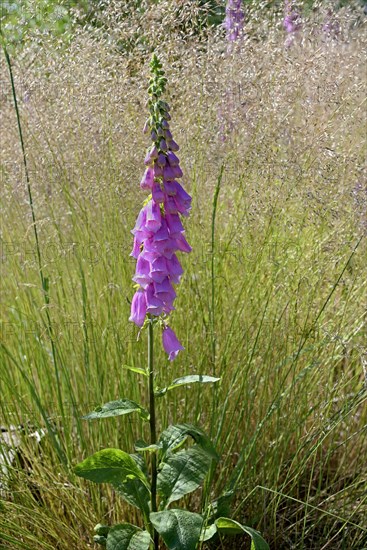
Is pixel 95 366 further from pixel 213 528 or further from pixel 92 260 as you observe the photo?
pixel 213 528

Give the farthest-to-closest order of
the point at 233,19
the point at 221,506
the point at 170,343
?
1. the point at 233,19
2. the point at 221,506
3. the point at 170,343

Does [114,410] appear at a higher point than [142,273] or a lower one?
lower

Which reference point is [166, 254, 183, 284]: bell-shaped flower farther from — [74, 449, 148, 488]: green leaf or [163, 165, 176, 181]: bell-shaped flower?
[74, 449, 148, 488]: green leaf

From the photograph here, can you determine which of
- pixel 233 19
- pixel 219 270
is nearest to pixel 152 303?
pixel 219 270

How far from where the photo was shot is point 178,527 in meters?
1.83

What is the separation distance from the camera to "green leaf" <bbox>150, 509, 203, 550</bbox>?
179cm

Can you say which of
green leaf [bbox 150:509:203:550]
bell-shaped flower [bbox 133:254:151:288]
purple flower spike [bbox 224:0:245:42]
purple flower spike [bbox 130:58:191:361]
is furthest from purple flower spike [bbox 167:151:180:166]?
purple flower spike [bbox 224:0:245:42]

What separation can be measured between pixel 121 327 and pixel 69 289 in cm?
34

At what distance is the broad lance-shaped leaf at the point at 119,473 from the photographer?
6.12 ft

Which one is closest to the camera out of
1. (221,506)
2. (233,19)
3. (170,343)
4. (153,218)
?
(153,218)

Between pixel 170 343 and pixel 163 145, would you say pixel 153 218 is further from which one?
pixel 170 343

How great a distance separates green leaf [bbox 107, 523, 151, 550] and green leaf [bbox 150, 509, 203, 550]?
0.09m

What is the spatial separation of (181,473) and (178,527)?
151 millimetres

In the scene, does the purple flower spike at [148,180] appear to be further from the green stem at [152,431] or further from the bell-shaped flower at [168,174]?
the green stem at [152,431]
